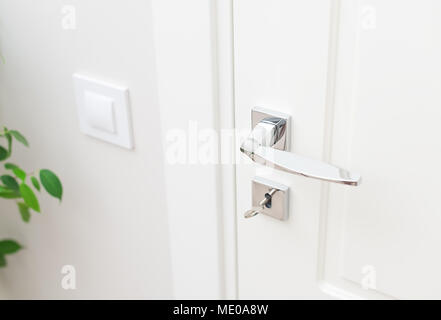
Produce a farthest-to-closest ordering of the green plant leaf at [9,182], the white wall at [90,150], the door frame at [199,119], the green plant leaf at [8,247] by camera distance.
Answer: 1. the green plant leaf at [8,247]
2. the green plant leaf at [9,182]
3. the white wall at [90,150]
4. the door frame at [199,119]

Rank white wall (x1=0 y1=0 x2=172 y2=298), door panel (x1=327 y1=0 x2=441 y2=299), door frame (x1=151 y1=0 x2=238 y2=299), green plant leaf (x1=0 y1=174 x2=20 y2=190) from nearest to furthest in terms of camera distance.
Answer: door panel (x1=327 y1=0 x2=441 y2=299) → door frame (x1=151 y1=0 x2=238 y2=299) → white wall (x1=0 y1=0 x2=172 y2=298) → green plant leaf (x1=0 y1=174 x2=20 y2=190)

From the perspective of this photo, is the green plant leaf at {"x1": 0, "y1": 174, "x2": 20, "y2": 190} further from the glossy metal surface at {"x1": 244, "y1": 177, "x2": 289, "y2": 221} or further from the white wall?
the glossy metal surface at {"x1": 244, "y1": 177, "x2": 289, "y2": 221}

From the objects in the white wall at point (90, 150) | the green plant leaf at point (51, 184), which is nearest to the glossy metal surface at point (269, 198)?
the white wall at point (90, 150)

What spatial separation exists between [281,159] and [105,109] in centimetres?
32

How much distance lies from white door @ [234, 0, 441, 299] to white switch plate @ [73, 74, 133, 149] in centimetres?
19

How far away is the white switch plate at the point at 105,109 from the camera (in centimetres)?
87

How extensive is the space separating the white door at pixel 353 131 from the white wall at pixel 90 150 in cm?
16

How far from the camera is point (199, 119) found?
0.78 metres

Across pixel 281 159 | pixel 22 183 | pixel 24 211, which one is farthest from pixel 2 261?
pixel 281 159

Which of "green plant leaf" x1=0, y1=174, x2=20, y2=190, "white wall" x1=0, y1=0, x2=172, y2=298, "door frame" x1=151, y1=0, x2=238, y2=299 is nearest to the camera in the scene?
"door frame" x1=151, y1=0, x2=238, y2=299

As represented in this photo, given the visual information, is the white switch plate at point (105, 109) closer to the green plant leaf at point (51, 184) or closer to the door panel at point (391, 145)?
the green plant leaf at point (51, 184)

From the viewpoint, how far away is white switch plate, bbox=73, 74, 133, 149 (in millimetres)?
875

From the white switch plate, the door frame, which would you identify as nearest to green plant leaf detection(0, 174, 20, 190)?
the white switch plate
